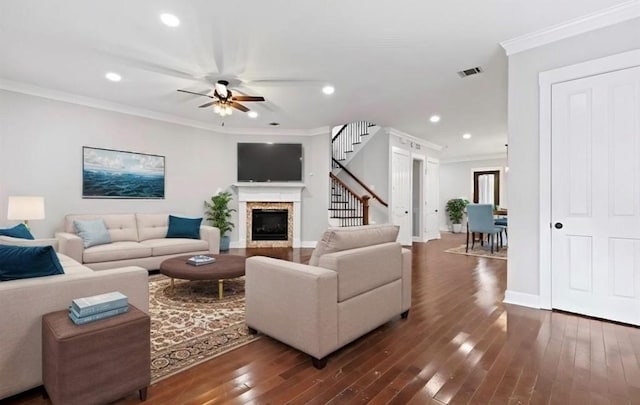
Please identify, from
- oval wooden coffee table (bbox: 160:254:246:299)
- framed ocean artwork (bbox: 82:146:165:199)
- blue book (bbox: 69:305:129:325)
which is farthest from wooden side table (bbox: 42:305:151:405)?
framed ocean artwork (bbox: 82:146:165:199)

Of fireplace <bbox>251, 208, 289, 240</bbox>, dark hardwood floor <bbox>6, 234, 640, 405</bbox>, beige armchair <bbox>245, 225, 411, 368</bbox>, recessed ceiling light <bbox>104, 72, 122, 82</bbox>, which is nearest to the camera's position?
dark hardwood floor <bbox>6, 234, 640, 405</bbox>

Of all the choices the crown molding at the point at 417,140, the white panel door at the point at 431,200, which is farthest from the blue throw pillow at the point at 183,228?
the white panel door at the point at 431,200

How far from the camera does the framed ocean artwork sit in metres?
5.09

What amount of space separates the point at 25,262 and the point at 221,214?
482 cm

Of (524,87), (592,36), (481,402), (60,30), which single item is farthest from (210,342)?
(592,36)

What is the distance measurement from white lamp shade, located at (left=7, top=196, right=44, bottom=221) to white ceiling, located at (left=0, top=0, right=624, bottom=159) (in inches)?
65.0

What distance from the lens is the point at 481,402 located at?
169cm

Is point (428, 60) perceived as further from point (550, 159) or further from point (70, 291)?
point (70, 291)

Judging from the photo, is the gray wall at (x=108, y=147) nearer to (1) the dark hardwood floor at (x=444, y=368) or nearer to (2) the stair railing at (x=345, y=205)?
(2) the stair railing at (x=345, y=205)

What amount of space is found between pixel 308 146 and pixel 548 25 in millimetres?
5015

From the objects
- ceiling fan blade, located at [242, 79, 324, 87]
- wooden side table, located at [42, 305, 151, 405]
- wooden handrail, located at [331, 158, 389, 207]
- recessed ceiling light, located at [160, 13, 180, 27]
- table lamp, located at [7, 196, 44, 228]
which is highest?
ceiling fan blade, located at [242, 79, 324, 87]

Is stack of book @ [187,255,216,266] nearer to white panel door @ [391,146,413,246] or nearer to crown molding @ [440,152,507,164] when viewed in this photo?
white panel door @ [391,146,413,246]

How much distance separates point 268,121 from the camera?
655 cm

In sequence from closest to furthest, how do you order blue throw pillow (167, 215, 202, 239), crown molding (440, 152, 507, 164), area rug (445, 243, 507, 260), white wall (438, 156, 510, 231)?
blue throw pillow (167, 215, 202, 239)
area rug (445, 243, 507, 260)
crown molding (440, 152, 507, 164)
white wall (438, 156, 510, 231)
